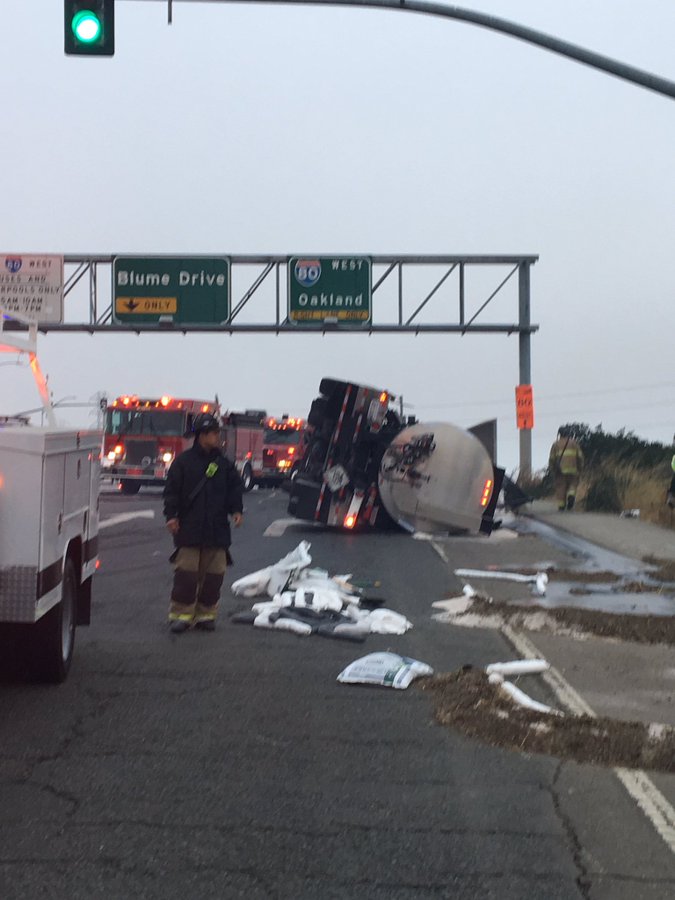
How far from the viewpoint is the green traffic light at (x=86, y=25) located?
1088cm

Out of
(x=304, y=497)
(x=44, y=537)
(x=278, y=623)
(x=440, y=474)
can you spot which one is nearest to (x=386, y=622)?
(x=278, y=623)

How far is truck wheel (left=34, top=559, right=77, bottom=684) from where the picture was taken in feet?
24.0

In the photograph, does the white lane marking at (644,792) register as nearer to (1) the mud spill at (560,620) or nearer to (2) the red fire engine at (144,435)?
(1) the mud spill at (560,620)

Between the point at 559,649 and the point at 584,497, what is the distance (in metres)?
19.2

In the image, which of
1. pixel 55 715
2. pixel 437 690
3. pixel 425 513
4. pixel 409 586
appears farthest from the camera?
pixel 425 513

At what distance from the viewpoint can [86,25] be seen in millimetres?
10898

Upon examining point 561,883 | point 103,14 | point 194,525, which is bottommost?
point 561,883

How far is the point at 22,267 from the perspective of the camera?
31688 mm

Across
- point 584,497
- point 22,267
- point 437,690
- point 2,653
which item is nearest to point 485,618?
point 437,690

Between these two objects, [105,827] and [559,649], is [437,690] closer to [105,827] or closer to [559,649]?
[559,649]

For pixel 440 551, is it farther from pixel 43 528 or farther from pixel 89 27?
pixel 43 528

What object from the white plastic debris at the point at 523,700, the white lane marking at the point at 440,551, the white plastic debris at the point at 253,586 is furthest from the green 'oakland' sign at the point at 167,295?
the white plastic debris at the point at 523,700

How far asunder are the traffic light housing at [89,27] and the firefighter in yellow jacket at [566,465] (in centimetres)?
1653

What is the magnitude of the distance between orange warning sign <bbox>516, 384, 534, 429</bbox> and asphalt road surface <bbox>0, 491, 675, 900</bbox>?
20.9m
